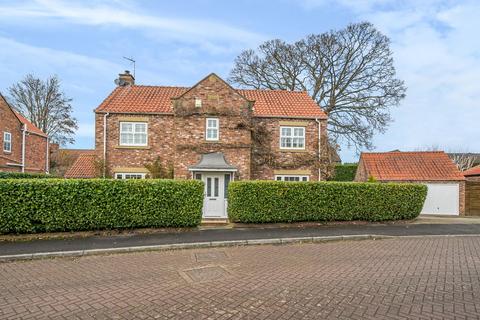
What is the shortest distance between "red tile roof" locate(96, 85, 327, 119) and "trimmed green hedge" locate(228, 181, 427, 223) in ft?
21.1

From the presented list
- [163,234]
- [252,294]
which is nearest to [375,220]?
[163,234]

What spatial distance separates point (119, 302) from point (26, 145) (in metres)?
26.7

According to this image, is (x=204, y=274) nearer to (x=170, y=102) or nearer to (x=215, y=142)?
(x=215, y=142)

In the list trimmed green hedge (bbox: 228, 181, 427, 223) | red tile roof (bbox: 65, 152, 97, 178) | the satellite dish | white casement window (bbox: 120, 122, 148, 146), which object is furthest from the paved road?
the satellite dish

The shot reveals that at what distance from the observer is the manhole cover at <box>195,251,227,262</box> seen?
843 centimetres

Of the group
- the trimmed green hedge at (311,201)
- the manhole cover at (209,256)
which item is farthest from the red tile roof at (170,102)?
the manhole cover at (209,256)

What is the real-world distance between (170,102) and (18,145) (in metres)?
14.5

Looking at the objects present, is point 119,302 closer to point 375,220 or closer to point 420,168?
point 375,220

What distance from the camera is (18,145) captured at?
25688mm

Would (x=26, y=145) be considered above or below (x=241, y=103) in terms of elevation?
below

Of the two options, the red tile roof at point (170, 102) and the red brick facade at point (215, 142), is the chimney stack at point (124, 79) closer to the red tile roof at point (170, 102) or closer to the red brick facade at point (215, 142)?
the red tile roof at point (170, 102)

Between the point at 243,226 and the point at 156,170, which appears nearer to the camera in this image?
the point at 243,226

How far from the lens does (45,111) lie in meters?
37.4

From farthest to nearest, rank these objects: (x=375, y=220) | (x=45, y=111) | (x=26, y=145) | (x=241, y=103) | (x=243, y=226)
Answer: (x=45, y=111) < (x=26, y=145) < (x=241, y=103) < (x=375, y=220) < (x=243, y=226)
